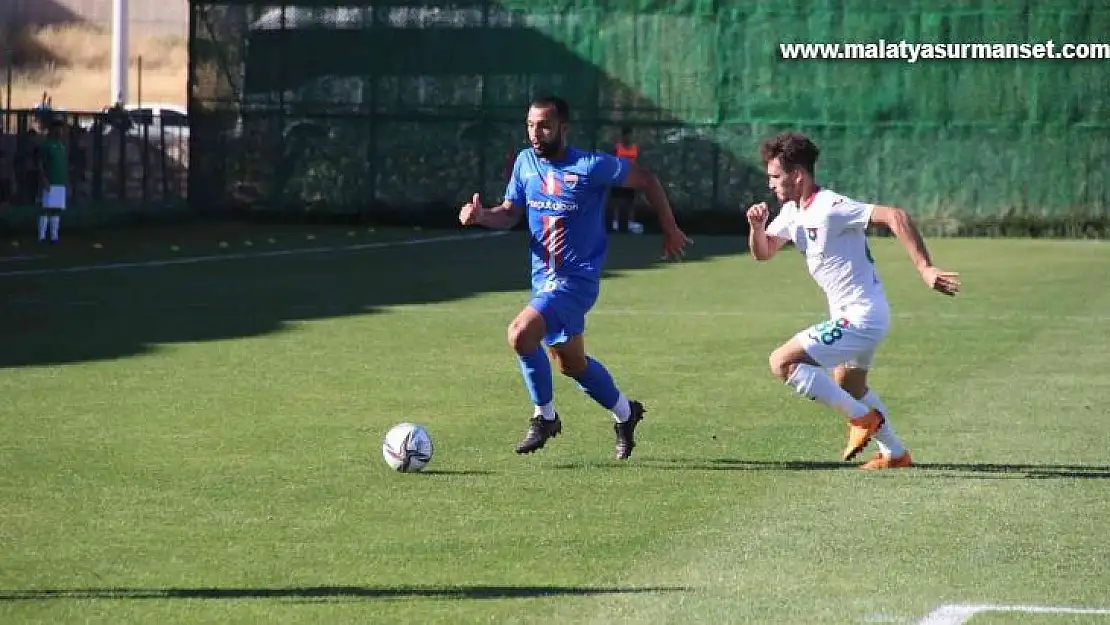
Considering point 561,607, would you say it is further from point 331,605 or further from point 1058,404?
point 1058,404

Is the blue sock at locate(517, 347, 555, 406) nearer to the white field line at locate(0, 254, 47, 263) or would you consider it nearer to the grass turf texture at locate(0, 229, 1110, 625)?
the grass turf texture at locate(0, 229, 1110, 625)

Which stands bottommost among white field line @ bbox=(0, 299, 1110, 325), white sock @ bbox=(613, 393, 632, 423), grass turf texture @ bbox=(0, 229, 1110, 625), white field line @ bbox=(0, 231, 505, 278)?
white field line @ bbox=(0, 231, 505, 278)

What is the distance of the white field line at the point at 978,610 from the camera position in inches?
Answer: 293

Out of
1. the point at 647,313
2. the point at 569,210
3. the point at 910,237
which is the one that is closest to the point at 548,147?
the point at 569,210

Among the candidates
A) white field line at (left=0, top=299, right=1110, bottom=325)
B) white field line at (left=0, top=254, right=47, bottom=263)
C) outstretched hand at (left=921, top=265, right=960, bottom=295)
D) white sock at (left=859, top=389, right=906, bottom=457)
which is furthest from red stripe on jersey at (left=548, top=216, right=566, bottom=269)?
Answer: white field line at (left=0, top=254, right=47, bottom=263)

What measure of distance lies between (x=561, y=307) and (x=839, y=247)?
160 cm

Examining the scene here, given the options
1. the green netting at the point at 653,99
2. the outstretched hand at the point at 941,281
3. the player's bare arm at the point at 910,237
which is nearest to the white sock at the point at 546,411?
the player's bare arm at the point at 910,237

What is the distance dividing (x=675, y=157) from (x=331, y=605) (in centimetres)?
2998

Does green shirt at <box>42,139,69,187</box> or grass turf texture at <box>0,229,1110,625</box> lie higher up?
green shirt at <box>42,139,69,187</box>

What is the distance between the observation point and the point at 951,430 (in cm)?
1259

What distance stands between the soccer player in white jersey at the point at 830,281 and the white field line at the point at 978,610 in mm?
3273

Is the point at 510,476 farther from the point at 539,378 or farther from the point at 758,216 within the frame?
the point at 758,216

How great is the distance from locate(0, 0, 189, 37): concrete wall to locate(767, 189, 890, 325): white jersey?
232 ft

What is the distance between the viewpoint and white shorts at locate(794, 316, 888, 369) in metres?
10.9
